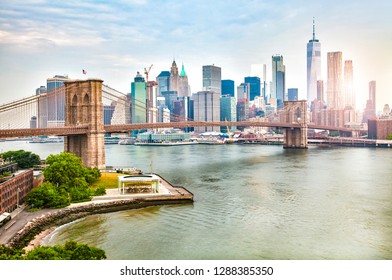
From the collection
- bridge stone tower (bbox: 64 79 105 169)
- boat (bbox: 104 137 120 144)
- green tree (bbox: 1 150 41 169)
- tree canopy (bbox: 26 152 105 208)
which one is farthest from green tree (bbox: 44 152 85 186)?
boat (bbox: 104 137 120 144)

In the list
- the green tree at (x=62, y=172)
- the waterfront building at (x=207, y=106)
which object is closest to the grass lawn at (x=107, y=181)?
the green tree at (x=62, y=172)

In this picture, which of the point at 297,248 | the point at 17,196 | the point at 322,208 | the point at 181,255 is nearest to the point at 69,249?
the point at 181,255

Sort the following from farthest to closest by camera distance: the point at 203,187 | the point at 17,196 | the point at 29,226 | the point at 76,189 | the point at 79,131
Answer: the point at 79,131
the point at 203,187
the point at 76,189
the point at 17,196
the point at 29,226

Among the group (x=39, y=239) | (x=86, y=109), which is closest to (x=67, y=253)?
(x=39, y=239)

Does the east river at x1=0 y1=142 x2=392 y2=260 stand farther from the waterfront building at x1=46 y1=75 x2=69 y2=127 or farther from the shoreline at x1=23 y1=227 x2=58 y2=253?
the waterfront building at x1=46 y1=75 x2=69 y2=127

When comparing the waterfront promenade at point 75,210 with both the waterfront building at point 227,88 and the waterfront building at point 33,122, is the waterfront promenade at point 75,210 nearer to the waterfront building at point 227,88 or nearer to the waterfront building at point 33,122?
the waterfront building at point 33,122

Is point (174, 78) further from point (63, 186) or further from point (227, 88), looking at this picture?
point (63, 186)

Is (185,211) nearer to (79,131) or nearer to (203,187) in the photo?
(203,187)

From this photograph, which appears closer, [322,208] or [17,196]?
[17,196]
